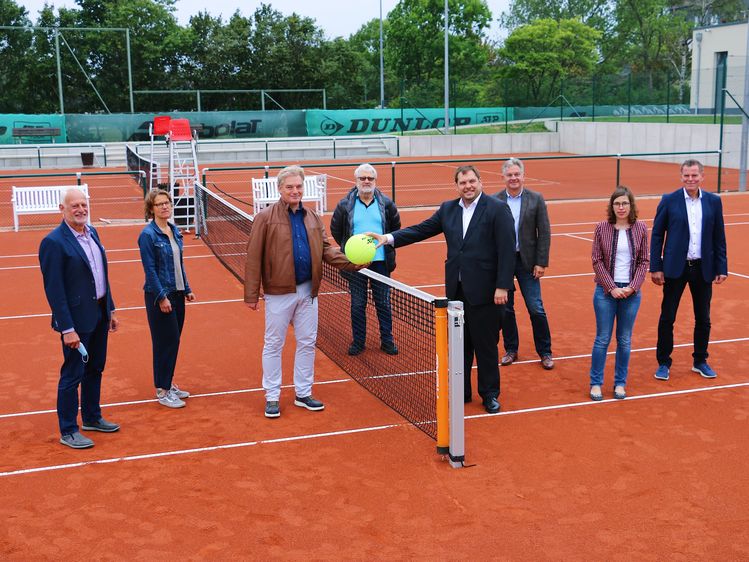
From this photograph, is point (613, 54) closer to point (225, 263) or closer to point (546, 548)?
point (225, 263)

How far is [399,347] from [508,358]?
45.5 inches

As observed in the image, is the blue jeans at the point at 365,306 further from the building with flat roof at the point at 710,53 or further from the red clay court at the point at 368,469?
the building with flat roof at the point at 710,53

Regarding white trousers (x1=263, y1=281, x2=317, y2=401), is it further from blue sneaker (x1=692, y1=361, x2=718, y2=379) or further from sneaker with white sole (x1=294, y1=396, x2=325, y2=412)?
blue sneaker (x1=692, y1=361, x2=718, y2=379)

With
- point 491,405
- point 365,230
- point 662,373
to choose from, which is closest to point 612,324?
point 662,373

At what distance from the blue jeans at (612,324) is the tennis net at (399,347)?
4.80ft

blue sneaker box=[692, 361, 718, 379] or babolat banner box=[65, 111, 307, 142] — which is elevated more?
babolat banner box=[65, 111, 307, 142]

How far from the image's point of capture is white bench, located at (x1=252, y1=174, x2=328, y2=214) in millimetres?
20062

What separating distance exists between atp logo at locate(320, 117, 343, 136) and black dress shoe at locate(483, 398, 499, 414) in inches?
1675

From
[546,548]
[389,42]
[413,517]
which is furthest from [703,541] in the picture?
[389,42]

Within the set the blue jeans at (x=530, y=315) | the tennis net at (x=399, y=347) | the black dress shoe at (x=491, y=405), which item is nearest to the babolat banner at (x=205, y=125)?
the tennis net at (x=399, y=347)

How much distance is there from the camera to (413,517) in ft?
18.2

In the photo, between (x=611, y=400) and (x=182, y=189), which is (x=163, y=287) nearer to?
(x=611, y=400)

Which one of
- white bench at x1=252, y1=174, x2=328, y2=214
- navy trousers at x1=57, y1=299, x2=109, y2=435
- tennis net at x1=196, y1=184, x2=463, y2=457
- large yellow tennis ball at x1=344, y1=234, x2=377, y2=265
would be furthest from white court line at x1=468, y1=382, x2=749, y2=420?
white bench at x1=252, y1=174, x2=328, y2=214

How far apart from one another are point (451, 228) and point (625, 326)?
1861mm
